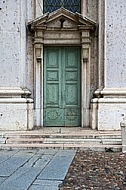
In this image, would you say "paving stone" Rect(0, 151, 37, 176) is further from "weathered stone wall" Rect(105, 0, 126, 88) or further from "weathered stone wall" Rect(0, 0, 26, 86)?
"weathered stone wall" Rect(105, 0, 126, 88)

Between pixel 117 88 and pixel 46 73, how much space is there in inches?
101

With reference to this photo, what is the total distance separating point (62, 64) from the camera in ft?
36.7

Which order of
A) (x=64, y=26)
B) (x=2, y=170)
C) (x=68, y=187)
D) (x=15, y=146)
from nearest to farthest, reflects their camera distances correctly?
(x=68, y=187)
(x=2, y=170)
(x=15, y=146)
(x=64, y=26)

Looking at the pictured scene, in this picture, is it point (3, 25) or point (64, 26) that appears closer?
point (3, 25)

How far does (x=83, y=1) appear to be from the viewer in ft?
36.6

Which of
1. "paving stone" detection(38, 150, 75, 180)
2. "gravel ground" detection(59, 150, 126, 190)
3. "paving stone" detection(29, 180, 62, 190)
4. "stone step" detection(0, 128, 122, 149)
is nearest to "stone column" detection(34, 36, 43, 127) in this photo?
"stone step" detection(0, 128, 122, 149)

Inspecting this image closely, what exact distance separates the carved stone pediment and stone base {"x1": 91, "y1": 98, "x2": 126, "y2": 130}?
262 centimetres

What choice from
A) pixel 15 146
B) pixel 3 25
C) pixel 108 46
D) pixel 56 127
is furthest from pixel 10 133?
pixel 108 46

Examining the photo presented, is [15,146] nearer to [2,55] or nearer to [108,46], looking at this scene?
[2,55]

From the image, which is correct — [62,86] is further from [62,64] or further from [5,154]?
[5,154]

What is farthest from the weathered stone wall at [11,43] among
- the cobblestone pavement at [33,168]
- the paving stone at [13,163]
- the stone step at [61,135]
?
the paving stone at [13,163]

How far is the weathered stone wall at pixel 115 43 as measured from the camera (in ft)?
33.3

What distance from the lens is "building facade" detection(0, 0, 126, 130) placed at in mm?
10016

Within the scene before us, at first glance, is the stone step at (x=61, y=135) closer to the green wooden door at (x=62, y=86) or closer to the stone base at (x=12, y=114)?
the stone base at (x=12, y=114)
